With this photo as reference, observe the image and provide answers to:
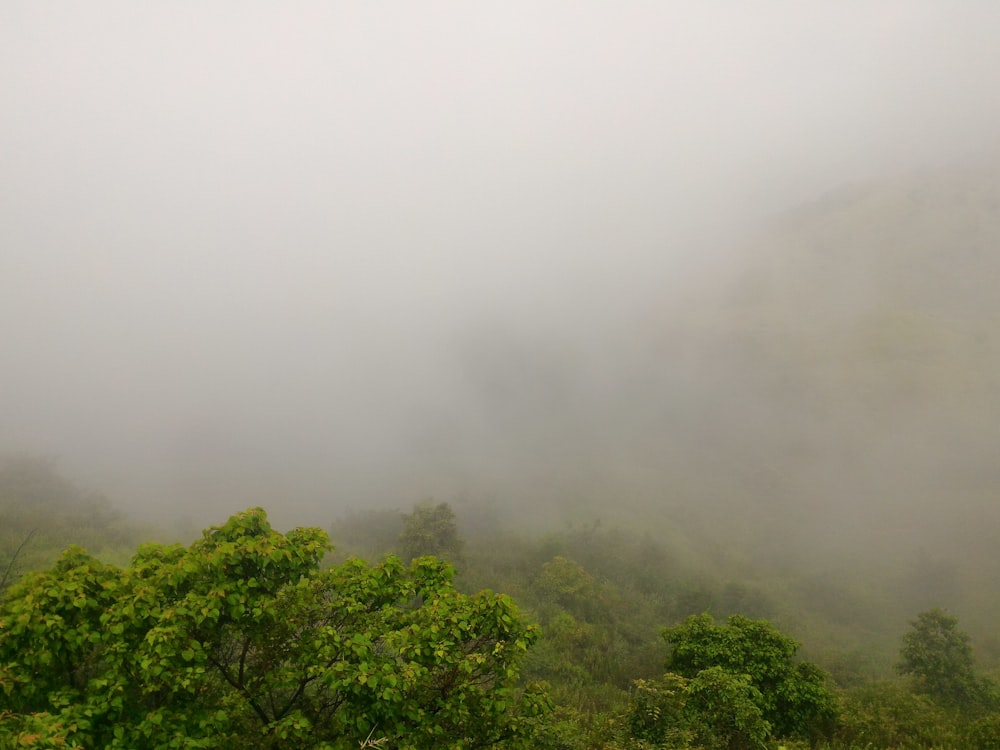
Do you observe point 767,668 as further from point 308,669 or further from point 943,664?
point 308,669

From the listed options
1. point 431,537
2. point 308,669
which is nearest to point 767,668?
point 308,669

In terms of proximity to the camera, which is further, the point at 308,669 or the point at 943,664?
the point at 943,664

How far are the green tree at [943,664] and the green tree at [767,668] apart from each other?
35.9 feet

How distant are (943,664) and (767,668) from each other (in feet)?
46.8

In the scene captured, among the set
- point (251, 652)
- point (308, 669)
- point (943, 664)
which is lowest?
point (251, 652)

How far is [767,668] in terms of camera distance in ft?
50.3

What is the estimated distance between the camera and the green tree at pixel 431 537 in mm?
39844

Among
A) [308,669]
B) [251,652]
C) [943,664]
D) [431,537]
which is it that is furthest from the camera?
[431,537]

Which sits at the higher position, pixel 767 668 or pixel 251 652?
pixel 767 668

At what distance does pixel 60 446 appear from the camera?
83812 mm

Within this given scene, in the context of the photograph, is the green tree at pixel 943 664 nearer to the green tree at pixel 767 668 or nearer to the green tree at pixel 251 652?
the green tree at pixel 767 668

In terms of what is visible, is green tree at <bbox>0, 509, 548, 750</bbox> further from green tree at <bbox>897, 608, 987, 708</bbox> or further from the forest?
green tree at <bbox>897, 608, 987, 708</bbox>

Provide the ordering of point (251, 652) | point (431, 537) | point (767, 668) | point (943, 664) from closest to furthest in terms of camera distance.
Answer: point (251, 652) < point (767, 668) < point (943, 664) < point (431, 537)

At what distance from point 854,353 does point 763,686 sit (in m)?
102
